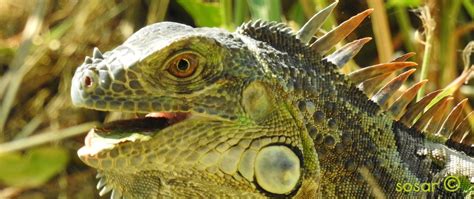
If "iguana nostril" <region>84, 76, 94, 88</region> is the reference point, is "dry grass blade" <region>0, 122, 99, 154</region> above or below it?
above

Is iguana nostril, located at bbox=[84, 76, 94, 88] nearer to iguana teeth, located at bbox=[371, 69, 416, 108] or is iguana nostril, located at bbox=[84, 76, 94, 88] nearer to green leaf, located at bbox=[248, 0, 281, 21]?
iguana teeth, located at bbox=[371, 69, 416, 108]

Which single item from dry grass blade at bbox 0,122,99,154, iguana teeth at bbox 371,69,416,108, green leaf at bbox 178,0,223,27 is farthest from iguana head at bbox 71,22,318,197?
dry grass blade at bbox 0,122,99,154

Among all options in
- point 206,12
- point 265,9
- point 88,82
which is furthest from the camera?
point 206,12

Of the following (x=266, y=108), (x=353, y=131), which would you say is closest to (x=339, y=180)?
(x=353, y=131)

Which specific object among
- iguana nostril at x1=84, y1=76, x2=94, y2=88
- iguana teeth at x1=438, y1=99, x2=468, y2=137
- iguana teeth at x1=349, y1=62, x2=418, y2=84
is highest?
iguana teeth at x1=349, y1=62, x2=418, y2=84

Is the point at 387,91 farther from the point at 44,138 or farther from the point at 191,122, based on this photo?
the point at 44,138

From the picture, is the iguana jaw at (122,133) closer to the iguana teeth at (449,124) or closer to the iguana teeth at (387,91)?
the iguana teeth at (387,91)

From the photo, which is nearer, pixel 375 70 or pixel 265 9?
pixel 375 70

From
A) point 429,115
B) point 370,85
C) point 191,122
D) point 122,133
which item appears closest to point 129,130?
point 122,133

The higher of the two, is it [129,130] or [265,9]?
[265,9]
